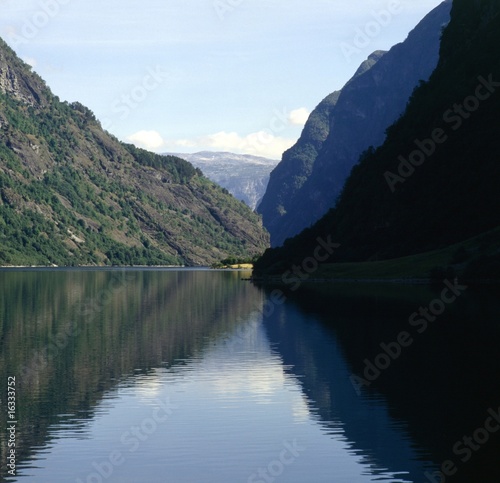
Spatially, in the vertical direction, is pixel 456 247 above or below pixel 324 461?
above

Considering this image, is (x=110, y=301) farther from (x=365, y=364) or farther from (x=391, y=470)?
(x=391, y=470)

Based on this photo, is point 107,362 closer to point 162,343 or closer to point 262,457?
point 162,343

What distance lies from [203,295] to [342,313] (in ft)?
158

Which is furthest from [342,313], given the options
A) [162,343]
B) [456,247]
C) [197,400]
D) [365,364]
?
[456,247]

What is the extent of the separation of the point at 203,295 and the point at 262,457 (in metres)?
115

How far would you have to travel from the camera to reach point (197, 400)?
170 ft

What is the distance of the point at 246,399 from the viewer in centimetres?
5225

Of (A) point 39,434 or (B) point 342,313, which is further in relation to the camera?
(B) point 342,313

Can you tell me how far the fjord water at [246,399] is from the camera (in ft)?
122

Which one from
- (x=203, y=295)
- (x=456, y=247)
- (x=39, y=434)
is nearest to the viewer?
(x=39, y=434)

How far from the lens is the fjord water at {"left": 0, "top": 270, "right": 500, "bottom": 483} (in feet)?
122

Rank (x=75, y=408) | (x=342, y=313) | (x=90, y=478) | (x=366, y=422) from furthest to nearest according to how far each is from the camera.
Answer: (x=342, y=313), (x=75, y=408), (x=366, y=422), (x=90, y=478)

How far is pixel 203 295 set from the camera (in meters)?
153

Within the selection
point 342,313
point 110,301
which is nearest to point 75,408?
point 342,313
